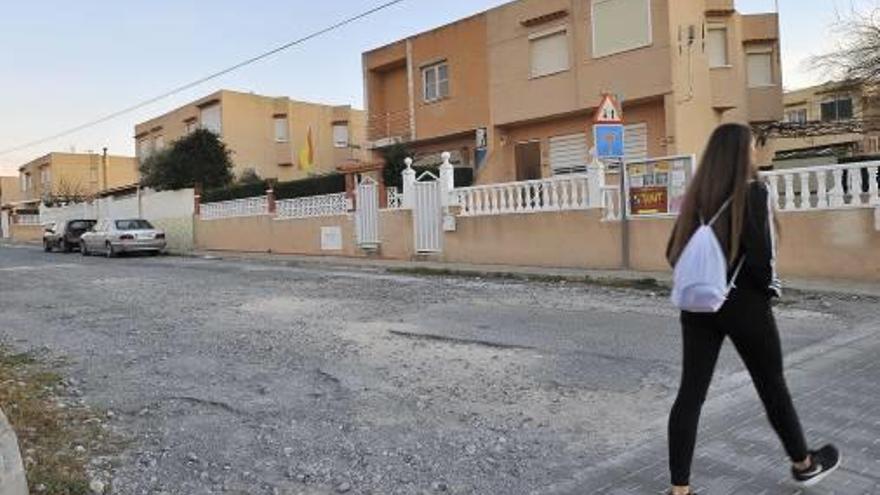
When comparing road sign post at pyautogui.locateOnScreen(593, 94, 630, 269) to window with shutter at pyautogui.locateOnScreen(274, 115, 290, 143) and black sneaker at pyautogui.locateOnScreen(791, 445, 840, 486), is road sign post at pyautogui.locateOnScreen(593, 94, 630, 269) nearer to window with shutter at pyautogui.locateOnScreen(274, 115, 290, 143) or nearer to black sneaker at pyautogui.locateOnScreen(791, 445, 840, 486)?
black sneaker at pyautogui.locateOnScreen(791, 445, 840, 486)

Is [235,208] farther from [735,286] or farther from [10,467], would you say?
[735,286]

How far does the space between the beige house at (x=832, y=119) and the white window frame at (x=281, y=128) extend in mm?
26349

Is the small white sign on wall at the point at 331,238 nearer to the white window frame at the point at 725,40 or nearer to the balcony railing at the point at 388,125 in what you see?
the balcony railing at the point at 388,125

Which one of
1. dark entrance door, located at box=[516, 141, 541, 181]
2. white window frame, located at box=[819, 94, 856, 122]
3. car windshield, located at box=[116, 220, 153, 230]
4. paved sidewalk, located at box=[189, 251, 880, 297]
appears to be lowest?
paved sidewalk, located at box=[189, 251, 880, 297]

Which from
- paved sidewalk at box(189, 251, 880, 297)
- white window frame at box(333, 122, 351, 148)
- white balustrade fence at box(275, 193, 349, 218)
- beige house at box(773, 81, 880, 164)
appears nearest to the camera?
paved sidewalk at box(189, 251, 880, 297)

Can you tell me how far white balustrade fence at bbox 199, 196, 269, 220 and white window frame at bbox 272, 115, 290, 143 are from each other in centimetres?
1782

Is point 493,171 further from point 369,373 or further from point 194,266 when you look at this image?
point 369,373

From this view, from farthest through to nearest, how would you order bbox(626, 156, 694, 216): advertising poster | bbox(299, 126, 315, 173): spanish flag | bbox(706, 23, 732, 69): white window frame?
bbox(299, 126, 315, 173): spanish flag < bbox(706, 23, 732, 69): white window frame < bbox(626, 156, 694, 216): advertising poster

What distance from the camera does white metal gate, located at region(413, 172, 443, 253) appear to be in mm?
19703

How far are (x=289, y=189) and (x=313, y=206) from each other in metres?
2.44

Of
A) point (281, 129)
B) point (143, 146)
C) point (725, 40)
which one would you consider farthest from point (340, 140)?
point (725, 40)

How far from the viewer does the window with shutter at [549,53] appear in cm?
2506

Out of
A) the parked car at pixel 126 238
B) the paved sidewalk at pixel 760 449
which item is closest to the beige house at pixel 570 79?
the parked car at pixel 126 238

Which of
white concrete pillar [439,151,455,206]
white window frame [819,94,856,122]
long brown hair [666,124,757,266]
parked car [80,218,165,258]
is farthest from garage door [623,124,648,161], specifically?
long brown hair [666,124,757,266]
